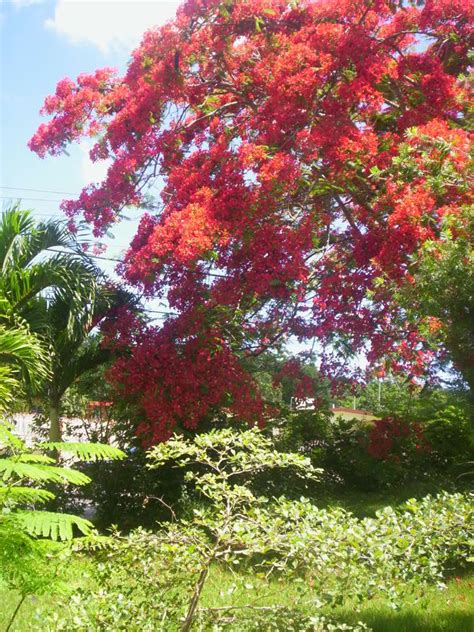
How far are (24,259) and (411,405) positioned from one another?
5.96 metres

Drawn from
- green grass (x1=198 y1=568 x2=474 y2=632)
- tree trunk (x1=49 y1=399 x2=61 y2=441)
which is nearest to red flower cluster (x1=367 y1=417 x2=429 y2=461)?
green grass (x1=198 y1=568 x2=474 y2=632)

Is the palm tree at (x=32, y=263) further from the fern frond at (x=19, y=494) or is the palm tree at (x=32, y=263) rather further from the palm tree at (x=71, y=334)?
the fern frond at (x=19, y=494)

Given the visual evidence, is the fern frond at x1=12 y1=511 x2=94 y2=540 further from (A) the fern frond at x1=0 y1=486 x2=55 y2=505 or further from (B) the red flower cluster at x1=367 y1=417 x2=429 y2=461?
(B) the red flower cluster at x1=367 y1=417 x2=429 y2=461

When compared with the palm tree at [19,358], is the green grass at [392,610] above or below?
below

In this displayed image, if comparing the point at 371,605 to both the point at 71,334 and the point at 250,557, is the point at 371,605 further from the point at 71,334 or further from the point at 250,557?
the point at 71,334

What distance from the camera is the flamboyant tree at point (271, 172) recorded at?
6242 mm

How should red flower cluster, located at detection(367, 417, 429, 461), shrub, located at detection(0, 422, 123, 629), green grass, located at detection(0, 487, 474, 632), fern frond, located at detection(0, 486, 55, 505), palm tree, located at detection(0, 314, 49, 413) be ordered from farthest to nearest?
red flower cluster, located at detection(367, 417, 429, 461) < palm tree, located at detection(0, 314, 49, 413) < green grass, located at detection(0, 487, 474, 632) < fern frond, located at detection(0, 486, 55, 505) < shrub, located at detection(0, 422, 123, 629)

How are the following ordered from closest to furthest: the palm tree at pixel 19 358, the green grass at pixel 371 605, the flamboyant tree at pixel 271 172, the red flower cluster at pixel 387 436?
the green grass at pixel 371 605, the palm tree at pixel 19 358, the flamboyant tree at pixel 271 172, the red flower cluster at pixel 387 436

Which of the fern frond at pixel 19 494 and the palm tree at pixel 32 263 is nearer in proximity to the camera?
the fern frond at pixel 19 494

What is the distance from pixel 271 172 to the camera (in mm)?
6285

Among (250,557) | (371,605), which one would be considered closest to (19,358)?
(250,557)

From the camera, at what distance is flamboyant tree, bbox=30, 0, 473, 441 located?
6.24 m

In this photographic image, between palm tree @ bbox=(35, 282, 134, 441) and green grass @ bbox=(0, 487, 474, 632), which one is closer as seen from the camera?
green grass @ bbox=(0, 487, 474, 632)

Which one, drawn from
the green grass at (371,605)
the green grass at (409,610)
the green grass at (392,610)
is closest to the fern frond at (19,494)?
the green grass at (371,605)
